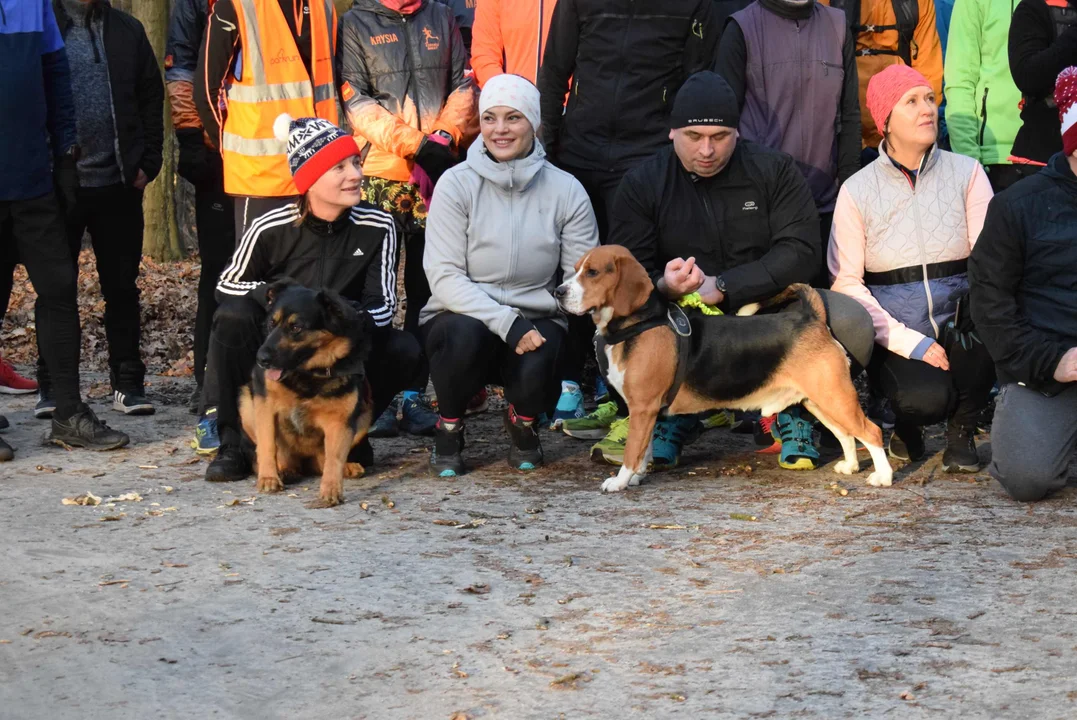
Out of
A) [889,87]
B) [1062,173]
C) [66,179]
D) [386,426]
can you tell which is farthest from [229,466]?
[1062,173]

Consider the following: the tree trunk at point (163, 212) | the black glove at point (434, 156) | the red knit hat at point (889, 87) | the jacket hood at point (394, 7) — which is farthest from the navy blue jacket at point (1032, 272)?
the tree trunk at point (163, 212)

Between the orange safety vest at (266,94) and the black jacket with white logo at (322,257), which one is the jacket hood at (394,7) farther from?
the black jacket with white logo at (322,257)

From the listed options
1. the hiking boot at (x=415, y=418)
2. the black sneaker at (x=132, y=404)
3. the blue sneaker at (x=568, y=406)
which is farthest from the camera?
the black sneaker at (x=132, y=404)

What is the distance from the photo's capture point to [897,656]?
3.59 meters

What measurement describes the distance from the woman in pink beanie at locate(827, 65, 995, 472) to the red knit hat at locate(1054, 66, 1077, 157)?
598mm

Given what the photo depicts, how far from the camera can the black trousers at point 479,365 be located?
19.6 ft

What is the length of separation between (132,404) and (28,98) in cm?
207

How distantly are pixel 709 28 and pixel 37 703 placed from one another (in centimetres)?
505

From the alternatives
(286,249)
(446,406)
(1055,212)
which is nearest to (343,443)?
(446,406)

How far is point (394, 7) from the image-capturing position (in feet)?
23.3

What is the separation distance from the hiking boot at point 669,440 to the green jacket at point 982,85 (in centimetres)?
235

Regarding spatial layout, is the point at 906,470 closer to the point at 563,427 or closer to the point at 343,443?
the point at 563,427

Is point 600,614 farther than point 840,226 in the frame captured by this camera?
No

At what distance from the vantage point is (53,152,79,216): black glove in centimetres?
653
